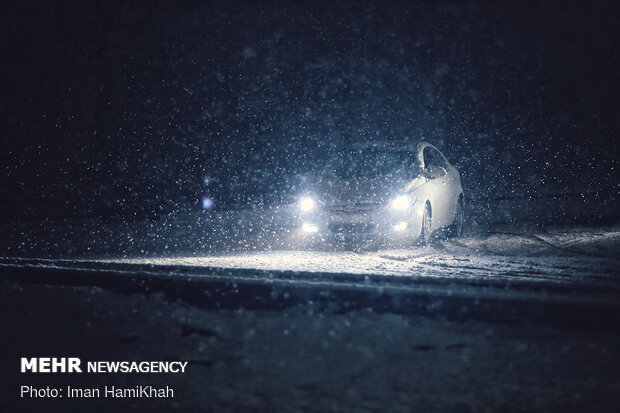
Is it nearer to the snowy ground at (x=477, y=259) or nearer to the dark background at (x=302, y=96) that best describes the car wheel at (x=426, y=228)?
the snowy ground at (x=477, y=259)

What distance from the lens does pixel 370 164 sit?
10.9 meters

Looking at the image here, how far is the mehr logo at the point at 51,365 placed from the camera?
3250 mm

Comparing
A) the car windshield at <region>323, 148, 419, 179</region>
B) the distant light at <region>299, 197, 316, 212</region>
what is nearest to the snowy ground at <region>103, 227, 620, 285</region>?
the distant light at <region>299, 197, 316, 212</region>

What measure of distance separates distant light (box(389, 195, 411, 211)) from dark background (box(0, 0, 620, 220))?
378 inches

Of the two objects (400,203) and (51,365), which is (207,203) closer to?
(400,203)

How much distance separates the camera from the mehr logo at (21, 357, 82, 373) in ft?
10.7

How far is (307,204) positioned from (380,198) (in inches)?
45.0

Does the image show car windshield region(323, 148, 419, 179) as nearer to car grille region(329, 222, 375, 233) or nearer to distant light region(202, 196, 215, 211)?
car grille region(329, 222, 375, 233)

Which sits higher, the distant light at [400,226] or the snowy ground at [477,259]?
the distant light at [400,226]

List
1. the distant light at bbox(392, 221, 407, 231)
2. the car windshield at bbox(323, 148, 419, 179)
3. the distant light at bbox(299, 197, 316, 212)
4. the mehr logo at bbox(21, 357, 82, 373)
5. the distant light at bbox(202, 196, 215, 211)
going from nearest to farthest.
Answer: the mehr logo at bbox(21, 357, 82, 373)
the distant light at bbox(392, 221, 407, 231)
the distant light at bbox(299, 197, 316, 212)
the car windshield at bbox(323, 148, 419, 179)
the distant light at bbox(202, 196, 215, 211)

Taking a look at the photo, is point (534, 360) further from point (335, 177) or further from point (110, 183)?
point (110, 183)

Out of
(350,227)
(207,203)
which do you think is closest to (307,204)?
(350,227)

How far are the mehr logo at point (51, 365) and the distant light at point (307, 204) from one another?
6627mm

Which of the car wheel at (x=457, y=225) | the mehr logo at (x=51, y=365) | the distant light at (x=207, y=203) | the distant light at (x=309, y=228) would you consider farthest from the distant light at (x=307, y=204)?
the distant light at (x=207, y=203)
